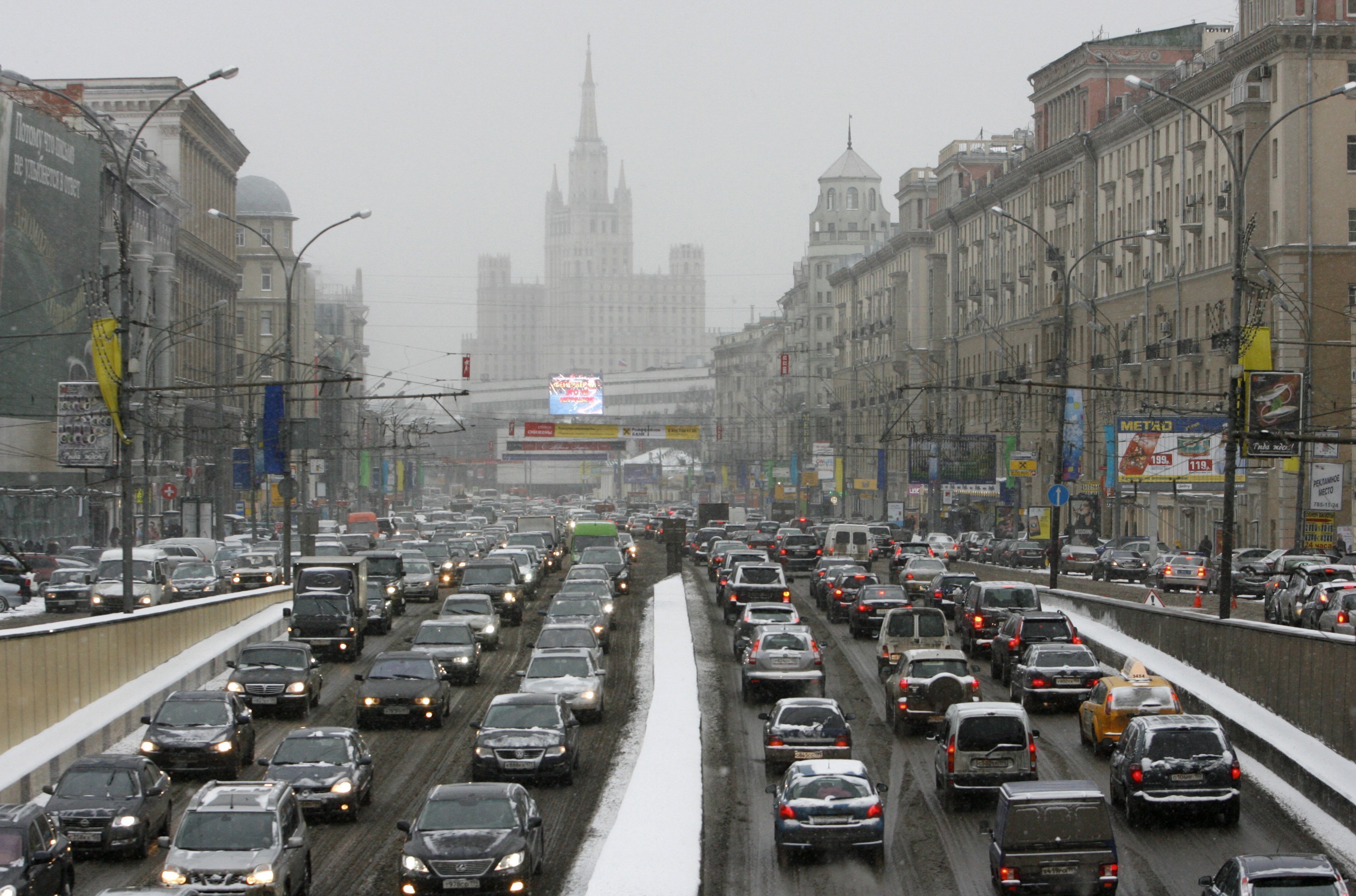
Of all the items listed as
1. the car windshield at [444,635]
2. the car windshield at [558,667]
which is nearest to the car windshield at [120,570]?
the car windshield at [444,635]

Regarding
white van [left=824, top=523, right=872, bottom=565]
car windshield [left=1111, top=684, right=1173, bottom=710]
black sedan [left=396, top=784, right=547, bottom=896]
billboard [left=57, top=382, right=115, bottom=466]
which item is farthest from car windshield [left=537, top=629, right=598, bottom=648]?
white van [left=824, top=523, right=872, bottom=565]

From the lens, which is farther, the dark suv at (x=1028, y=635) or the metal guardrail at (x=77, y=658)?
the dark suv at (x=1028, y=635)

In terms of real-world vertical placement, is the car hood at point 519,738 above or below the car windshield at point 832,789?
below

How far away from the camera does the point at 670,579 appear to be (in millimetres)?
64625

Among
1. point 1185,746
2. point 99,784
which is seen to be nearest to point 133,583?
point 99,784

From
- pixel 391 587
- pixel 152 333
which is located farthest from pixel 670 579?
pixel 152 333

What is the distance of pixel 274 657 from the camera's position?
112 feet

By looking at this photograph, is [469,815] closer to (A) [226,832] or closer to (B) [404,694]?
(A) [226,832]

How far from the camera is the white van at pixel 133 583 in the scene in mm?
48812

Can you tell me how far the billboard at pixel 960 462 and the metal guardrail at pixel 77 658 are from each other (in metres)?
50.9

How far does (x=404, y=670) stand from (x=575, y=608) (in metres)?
11.2

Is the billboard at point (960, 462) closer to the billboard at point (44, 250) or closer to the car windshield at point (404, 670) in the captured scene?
the billboard at point (44, 250)

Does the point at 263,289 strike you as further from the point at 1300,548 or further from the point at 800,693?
the point at 800,693

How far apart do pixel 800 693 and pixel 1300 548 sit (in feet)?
96.8
